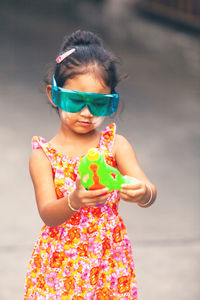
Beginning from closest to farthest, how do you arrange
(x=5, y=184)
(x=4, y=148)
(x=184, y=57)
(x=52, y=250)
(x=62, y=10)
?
(x=52, y=250)
(x=5, y=184)
(x=4, y=148)
(x=184, y=57)
(x=62, y=10)

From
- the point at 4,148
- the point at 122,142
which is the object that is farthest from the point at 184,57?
the point at 122,142

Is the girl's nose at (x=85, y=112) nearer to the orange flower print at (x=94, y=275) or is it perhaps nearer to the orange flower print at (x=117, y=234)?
the orange flower print at (x=117, y=234)

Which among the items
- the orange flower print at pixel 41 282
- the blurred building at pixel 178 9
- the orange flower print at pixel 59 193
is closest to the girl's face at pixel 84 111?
the orange flower print at pixel 59 193

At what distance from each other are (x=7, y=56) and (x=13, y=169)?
3163 mm

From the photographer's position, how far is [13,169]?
5.36 meters

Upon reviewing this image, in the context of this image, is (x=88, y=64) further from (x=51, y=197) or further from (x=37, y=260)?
(x=37, y=260)

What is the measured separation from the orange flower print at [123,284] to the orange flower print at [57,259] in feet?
0.79

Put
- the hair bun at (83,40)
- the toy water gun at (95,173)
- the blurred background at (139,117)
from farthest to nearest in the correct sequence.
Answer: the blurred background at (139,117), the hair bun at (83,40), the toy water gun at (95,173)

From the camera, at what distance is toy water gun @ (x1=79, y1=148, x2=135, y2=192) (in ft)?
6.42

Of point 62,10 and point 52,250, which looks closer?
point 52,250

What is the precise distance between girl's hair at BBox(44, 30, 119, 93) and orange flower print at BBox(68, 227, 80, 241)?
541 millimetres

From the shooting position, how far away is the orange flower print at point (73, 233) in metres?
2.41

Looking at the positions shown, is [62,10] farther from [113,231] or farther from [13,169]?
[113,231]

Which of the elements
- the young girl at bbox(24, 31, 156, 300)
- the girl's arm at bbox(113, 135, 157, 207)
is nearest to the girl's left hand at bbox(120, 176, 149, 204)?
the girl's arm at bbox(113, 135, 157, 207)
